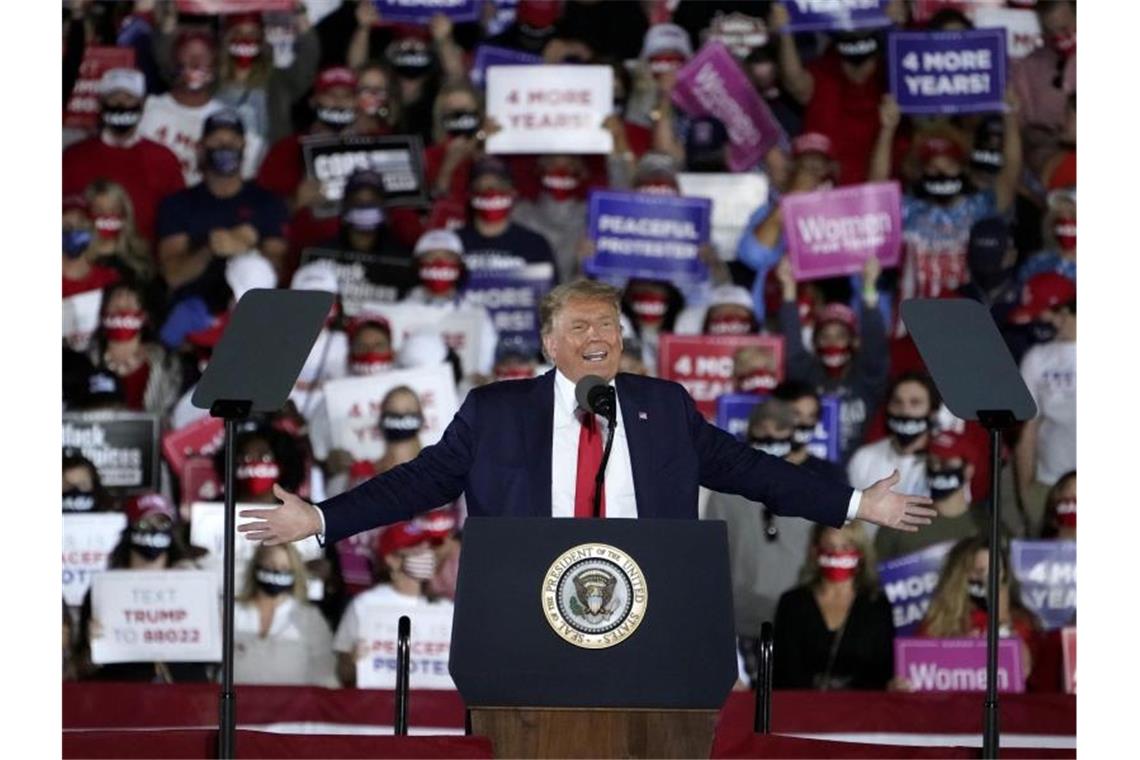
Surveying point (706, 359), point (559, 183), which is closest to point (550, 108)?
point (559, 183)

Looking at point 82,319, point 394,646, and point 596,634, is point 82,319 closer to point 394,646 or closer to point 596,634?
point 394,646

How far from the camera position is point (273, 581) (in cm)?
763

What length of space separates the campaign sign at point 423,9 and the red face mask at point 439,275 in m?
1.01

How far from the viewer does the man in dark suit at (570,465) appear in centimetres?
425

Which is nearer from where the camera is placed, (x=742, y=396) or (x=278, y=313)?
(x=278, y=313)

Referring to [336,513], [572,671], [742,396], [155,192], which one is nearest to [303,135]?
[155,192]

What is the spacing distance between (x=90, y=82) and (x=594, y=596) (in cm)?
506

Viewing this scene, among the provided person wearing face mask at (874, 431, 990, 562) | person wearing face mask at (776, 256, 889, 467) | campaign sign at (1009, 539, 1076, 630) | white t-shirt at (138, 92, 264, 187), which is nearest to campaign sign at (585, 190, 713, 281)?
person wearing face mask at (776, 256, 889, 467)

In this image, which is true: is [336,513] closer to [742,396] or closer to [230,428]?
[230,428]

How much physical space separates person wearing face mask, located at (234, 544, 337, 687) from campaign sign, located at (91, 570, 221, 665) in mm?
154

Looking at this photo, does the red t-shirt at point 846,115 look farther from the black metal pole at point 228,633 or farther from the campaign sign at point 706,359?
the black metal pole at point 228,633

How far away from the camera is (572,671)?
374 cm

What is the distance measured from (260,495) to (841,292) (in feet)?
8.17

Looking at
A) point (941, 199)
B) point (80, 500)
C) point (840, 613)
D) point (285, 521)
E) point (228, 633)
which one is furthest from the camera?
point (941, 199)
